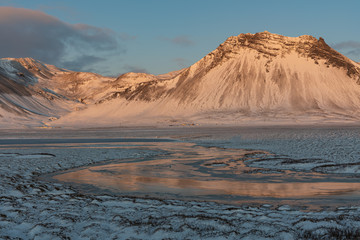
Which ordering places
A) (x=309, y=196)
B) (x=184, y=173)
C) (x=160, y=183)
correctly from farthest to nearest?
(x=184, y=173) → (x=160, y=183) → (x=309, y=196)

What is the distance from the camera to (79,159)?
Answer: 26.9 meters

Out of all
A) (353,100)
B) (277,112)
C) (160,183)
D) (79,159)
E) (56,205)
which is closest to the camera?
(56,205)

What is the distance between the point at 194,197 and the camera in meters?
14.2

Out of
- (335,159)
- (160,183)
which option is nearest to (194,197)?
(160,183)

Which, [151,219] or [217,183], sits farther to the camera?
[217,183]

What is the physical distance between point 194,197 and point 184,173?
249 inches

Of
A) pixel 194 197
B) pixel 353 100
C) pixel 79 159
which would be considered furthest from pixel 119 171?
pixel 353 100

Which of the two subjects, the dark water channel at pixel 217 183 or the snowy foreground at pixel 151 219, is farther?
the dark water channel at pixel 217 183

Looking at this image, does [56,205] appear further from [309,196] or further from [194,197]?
[309,196]

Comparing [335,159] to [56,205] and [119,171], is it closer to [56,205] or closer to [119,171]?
[119,171]

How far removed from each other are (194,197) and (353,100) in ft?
664

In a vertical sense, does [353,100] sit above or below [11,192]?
above

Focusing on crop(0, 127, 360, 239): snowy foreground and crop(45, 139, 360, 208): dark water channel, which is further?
crop(45, 139, 360, 208): dark water channel

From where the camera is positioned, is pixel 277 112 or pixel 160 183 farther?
pixel 277 112
